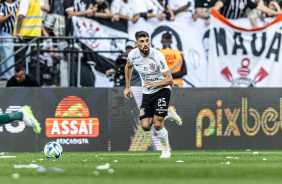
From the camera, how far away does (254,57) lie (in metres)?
17.7

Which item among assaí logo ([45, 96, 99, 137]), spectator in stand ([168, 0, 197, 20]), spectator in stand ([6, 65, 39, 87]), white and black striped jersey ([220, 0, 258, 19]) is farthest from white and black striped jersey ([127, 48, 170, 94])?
white and black striped jersey ([220, 0, 258, 19])

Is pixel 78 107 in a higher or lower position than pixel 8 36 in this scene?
lower

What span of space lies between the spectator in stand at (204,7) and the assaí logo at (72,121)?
4903 mm

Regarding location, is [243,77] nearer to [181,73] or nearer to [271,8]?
[181,73]

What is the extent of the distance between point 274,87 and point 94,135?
485 centimetres

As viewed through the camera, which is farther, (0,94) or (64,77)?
(64,77)

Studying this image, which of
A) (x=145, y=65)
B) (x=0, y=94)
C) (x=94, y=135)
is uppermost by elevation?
(x=145, y=65)

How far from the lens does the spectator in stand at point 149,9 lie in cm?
1822

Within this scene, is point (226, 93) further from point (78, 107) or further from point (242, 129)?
point (78, 107)

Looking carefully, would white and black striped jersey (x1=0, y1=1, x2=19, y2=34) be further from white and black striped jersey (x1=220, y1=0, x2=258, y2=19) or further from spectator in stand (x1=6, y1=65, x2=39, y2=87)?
white and black striped jersey (x1=220, y1=0, x2=258, y2=19)

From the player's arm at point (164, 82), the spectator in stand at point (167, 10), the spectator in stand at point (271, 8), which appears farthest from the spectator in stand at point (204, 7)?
the player's arm at point (164, 82)

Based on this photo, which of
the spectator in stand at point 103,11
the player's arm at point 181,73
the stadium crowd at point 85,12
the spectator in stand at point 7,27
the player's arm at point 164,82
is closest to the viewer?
the player's arm at point 164,82

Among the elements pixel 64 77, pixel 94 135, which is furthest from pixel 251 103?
pixel 64 77

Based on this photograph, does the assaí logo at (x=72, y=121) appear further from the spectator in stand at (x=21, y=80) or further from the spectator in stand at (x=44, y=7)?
the spectator in stand at (x=44, y=7)
